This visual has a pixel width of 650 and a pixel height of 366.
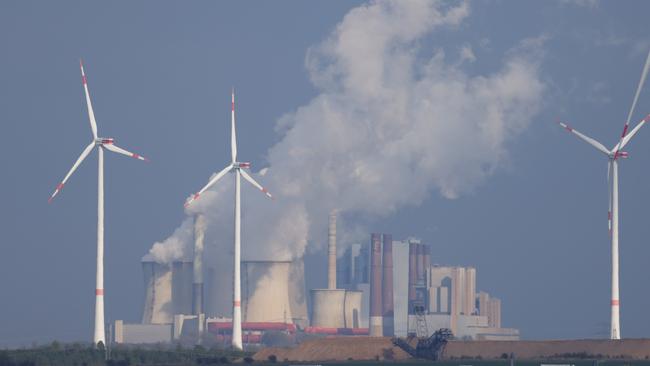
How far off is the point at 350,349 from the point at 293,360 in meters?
8.82

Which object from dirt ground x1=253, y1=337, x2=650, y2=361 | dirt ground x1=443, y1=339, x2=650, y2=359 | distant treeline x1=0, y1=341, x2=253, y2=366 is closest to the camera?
distant treeline x1=0, y1=341, x2=253, y2=366

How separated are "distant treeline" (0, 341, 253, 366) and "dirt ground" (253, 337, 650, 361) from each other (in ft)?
23.2

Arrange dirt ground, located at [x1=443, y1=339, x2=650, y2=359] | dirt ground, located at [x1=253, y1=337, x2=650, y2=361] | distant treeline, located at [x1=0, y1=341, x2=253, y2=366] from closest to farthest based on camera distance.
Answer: distant treeline, located at [x1=0, y1=341, x2=253, y2=366] < dirt ground, located at [x1=443, y1=339, x2=650, y2=359] < dirt ground, located at [x1=253, y1=337, x2=650, y2=361]

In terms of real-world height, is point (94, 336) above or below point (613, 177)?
below

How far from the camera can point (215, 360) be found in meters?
133

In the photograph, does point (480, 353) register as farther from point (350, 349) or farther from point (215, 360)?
point (215, 360)

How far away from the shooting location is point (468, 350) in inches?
5782

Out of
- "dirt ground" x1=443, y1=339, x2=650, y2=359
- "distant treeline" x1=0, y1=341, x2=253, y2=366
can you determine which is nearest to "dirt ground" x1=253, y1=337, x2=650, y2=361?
"dirt ground" x1=443, y1=339, x2=650, y2=359

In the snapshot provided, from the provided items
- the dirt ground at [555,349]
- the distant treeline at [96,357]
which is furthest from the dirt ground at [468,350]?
the distant treeline at [96,357]

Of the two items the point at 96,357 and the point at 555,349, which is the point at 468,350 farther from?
the point at 96,357

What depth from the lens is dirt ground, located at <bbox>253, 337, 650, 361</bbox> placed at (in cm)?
13875

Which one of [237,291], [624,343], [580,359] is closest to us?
[580,359]

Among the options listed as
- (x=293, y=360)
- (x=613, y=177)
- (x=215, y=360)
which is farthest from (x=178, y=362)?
(x=613, y=177)

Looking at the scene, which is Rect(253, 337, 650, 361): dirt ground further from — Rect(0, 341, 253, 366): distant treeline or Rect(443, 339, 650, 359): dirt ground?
Rect(0, 341, 253, 366): distant treeline
